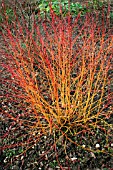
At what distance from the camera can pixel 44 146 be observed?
2279 mm

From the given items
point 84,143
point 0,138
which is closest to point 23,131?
point 0,138

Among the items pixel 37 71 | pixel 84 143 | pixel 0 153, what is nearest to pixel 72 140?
pixel 84 143

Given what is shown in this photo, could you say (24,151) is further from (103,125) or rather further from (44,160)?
(103,125)

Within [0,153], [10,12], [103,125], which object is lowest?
[0,153]

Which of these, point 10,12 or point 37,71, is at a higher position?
point 10,12

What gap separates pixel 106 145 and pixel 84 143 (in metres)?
0.19

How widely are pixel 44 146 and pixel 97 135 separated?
496 mm

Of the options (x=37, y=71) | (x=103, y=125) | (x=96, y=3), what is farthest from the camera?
(x=96, y=3)

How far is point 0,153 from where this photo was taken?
2.31 m

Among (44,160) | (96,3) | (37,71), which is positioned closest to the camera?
(44,160)

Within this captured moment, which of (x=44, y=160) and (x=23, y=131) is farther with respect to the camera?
(x=23, y=131)

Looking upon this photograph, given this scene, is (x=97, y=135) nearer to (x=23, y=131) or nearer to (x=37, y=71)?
(x=23, y=131)

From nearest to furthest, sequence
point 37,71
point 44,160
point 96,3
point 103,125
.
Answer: point 44,160
point 103,125
point 37,71
point 96,3

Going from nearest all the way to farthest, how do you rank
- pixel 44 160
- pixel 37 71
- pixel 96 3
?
pixel 44 160
pixel 37 71
pixel 96 3
